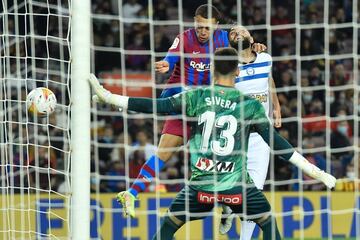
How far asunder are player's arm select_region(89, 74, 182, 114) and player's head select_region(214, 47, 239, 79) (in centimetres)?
31

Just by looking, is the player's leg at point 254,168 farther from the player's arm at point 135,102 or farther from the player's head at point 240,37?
the player's arm at point 135,102

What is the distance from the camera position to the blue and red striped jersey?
24.0 ft

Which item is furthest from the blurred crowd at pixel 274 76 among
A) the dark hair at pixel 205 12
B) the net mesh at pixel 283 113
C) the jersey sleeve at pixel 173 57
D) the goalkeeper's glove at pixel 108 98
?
the goalkeeper's glove at pixel 108 98

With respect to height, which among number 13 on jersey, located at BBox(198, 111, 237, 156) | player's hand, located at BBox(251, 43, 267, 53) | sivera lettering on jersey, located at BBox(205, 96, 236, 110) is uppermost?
player's hand, located at BBox(251, 43, 267, 53)

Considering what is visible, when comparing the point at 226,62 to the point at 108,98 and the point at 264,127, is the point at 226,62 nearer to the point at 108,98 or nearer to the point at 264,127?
the point at 264,127

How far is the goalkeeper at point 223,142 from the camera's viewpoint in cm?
665

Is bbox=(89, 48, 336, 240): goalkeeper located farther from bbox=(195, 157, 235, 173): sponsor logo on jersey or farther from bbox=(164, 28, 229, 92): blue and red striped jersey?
bbox=(164, 28, 229, 92): blue and red striped jersey

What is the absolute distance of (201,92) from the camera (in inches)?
263

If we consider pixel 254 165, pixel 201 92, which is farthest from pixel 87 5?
pixel 254 165

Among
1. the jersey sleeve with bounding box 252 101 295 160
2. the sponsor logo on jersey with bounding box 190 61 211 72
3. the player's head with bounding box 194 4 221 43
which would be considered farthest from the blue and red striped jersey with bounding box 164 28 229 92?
the jersey sleeve with bounding box 252 101 295 160

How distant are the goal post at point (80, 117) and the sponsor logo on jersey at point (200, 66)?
1506mm

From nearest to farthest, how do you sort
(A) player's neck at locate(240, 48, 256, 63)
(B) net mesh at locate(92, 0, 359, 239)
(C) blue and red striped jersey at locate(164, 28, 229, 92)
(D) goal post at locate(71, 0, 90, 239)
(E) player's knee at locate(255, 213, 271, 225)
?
1. (D) goal post at locate(71, 0, 90, 239)
2. (E) player's knee at locate(255, 213, 271, 225)
3. (C) blue and red striped jersey at locate(164, 28, 229, 92)
4. (A) player's neck at locate(240, 48, 256, 63)
5. (B) net mesh at locate(92, 0, 359, 239)

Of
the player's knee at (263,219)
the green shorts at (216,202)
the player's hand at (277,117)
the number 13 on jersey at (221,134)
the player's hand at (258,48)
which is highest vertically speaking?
the player's hand at (258,48)

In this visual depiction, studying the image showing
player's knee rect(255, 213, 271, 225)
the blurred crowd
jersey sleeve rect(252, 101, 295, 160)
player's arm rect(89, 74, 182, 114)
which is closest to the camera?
player's arm rect(89, 74, 182, 114)
